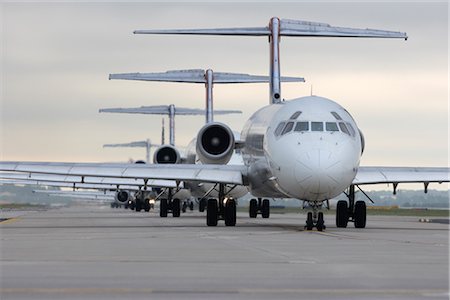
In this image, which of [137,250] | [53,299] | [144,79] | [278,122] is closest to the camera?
[53,299]

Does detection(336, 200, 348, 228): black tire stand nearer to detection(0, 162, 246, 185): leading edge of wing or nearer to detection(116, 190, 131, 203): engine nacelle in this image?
detection(0, 162, 246, 185): leading edge of wing

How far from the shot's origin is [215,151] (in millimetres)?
32719

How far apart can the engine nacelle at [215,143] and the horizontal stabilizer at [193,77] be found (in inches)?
433

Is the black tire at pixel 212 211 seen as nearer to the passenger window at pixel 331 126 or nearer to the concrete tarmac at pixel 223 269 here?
the passenger window at pixel 331 126

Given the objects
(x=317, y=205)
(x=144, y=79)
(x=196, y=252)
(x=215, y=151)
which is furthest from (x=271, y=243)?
(x=144, y=79)

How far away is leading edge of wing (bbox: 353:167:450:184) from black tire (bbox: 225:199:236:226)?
12.7 ft

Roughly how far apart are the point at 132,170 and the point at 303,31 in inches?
394

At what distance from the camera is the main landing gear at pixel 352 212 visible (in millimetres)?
28016

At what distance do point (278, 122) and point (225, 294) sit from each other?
55.3ft

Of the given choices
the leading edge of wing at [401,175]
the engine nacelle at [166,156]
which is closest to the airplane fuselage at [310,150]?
the leading edge of wing at [401,175]

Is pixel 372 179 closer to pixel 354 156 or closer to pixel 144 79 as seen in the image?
pixel 354 156

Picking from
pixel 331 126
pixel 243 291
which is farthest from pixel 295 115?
pixel 243 291

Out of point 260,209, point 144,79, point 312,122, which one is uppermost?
point 144,79

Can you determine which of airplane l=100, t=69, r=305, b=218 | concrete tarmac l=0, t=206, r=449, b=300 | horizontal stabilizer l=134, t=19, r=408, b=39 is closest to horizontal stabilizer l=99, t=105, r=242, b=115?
airplane l=100, t=69, r=305, b=218
